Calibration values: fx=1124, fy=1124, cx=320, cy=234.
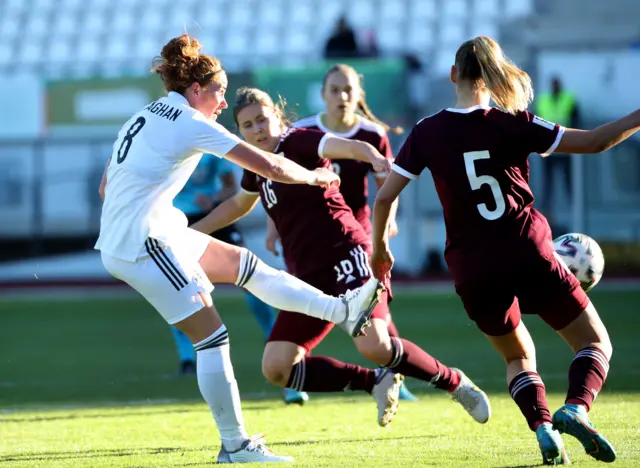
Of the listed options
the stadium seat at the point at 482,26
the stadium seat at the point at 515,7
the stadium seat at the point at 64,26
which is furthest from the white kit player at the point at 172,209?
the stadium seat at the point at 64,26

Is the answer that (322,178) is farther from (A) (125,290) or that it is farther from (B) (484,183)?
(A) (125,290)

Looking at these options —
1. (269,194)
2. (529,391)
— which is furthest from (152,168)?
(529,391)

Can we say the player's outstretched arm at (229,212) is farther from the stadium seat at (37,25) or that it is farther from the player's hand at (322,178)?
the stadium seat at (37,25)

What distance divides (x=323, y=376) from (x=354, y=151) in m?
1.32

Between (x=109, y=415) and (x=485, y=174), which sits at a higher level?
(x=485, y=174)

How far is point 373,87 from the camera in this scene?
1852 cm

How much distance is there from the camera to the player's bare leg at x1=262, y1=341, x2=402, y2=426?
19.9 ft

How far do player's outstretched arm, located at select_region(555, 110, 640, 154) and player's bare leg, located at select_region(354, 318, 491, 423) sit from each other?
1652 mm

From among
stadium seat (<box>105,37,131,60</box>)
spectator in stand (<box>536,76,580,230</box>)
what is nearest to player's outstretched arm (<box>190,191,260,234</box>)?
spectator in stand (<box>536,76,580,230</box>)

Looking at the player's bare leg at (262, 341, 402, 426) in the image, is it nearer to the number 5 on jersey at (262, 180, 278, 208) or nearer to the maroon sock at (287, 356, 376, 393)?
the maroon sock at (287, 356, 376, 393)

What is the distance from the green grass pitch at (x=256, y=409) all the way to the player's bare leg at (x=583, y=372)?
0.95 feet

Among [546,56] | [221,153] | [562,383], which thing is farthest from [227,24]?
[221,153]

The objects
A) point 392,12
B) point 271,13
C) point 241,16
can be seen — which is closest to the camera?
point 392,12

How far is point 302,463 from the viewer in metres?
4.96
